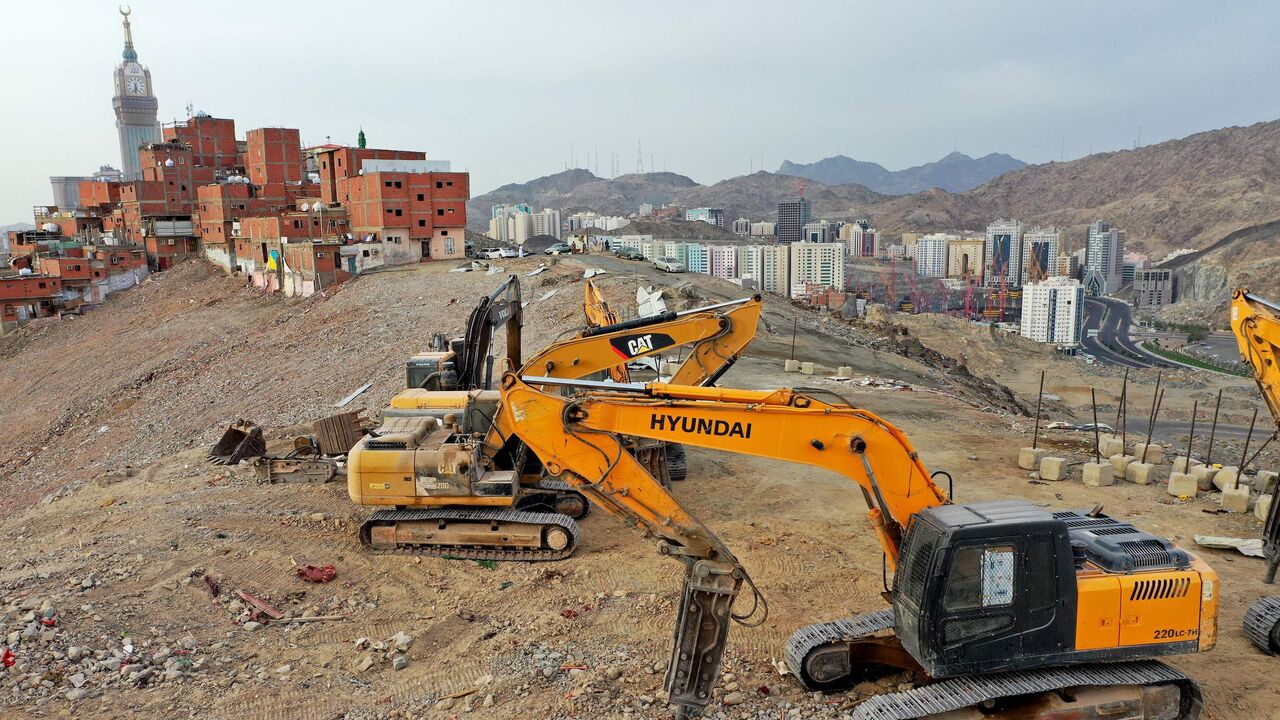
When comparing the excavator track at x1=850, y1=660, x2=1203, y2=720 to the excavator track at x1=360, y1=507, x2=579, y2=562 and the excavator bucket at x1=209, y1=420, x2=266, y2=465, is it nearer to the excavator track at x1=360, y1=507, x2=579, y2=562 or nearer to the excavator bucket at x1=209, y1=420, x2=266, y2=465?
the excavator track at x1=360, y1=507, x2=579, y2=562

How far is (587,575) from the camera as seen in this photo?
34.9 feet

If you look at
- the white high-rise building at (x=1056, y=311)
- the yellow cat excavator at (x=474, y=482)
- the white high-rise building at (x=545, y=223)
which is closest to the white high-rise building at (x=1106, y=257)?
the white high-rise building at (x=1056, y=311)

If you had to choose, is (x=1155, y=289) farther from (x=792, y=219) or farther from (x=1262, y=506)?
(x=1262, y=506)

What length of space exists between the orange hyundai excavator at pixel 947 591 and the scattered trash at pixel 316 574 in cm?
449

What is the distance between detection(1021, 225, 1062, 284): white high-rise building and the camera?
13612cm

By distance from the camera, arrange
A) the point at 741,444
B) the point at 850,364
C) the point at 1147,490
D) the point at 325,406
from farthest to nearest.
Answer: the point at 850,364
the point at 325,406
the point at 1147,490
the point at 741,444

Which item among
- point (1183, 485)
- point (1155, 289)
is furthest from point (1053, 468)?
point (1155, 289)

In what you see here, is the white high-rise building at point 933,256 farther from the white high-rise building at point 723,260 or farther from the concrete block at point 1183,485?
the concrete block at point 1183,485

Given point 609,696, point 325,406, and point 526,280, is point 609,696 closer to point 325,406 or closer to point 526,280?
point 325,406

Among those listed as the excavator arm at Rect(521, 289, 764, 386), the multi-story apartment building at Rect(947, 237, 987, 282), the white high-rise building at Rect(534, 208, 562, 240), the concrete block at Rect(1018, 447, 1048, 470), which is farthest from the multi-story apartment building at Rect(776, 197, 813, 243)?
the excavator arm at Rect(521, 289, 764, 386)

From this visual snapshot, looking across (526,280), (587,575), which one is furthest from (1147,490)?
(526,280)

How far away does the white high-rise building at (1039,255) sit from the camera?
136 metres

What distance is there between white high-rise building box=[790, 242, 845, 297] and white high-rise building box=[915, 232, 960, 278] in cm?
3748

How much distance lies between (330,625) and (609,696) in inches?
139
